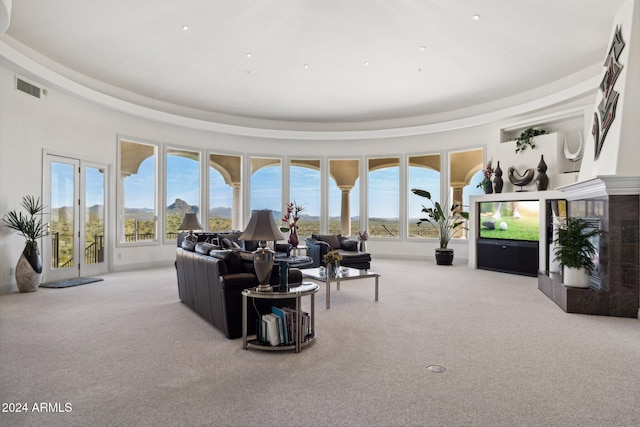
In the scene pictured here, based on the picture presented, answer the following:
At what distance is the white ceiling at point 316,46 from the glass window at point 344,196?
257 cm

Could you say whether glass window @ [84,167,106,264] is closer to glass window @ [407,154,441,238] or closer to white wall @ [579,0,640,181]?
glass window @ [407,154,441,238]

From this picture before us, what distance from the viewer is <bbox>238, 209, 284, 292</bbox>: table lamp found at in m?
3.69

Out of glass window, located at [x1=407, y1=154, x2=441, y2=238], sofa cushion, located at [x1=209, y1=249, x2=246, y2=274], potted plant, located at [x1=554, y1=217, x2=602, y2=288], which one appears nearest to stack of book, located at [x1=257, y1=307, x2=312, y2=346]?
sofa cushion, located at [x1=209, y1=249, x2=246, y2=274]

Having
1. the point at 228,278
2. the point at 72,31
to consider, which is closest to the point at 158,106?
the point at 72,31

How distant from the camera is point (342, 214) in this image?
11.6 m

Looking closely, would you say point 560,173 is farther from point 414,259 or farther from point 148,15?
point 148,15

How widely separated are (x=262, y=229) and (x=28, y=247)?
15.1ft

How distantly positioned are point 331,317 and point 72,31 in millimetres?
5423

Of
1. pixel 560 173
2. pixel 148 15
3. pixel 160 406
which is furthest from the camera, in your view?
pixel 560 173

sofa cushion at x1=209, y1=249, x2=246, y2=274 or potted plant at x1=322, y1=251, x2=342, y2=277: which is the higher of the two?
sofa cushion at x1=209, y1=249, x2=246, y2=274

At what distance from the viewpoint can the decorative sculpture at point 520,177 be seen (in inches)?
318

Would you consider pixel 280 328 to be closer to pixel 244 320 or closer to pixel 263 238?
pixel 244 320

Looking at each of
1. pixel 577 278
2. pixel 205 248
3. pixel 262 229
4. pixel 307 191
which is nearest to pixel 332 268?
pixel 205 248

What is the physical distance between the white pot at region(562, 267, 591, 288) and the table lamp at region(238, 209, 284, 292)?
3.90 meters
